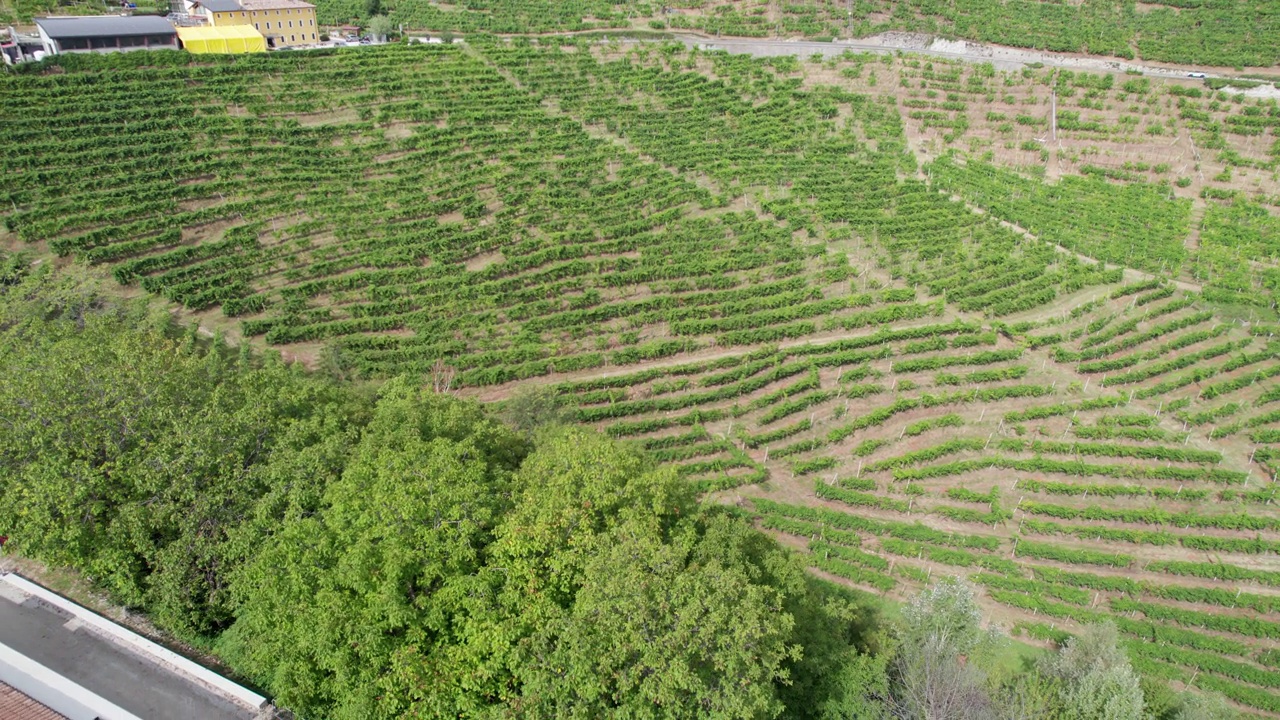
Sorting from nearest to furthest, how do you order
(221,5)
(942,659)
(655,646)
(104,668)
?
(655,646), (104,668), (942,659), (221,5)

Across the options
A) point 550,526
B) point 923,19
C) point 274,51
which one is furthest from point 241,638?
point 923,19

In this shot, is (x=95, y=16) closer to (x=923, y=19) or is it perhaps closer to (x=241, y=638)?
(x=241, y=638)

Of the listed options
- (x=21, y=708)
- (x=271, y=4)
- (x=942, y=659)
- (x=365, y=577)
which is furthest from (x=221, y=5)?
(x=942, y=659)

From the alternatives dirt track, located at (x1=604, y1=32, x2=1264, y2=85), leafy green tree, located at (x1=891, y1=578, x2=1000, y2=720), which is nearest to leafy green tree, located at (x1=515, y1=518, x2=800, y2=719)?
leafy green tree, located at (x1=891, y1=578, x2=1000, y2=720)

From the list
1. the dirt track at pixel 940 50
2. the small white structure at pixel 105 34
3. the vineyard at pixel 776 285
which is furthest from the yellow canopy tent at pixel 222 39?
the dirt track at pixel 940 50

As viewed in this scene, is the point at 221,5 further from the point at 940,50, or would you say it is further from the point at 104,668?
the point at 940,50
